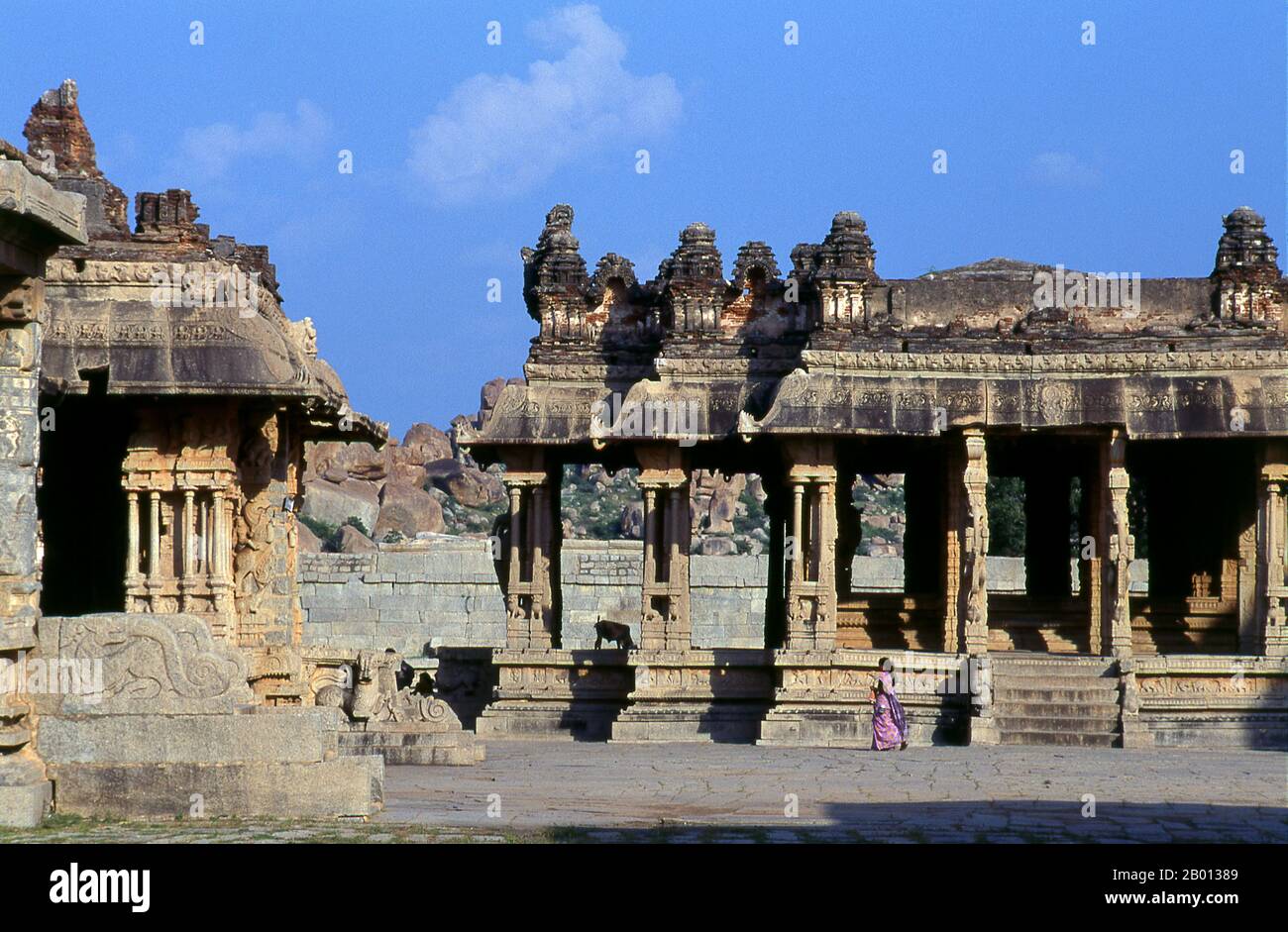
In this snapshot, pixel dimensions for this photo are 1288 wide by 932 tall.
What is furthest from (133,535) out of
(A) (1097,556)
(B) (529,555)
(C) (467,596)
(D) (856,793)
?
(C) (467,596)

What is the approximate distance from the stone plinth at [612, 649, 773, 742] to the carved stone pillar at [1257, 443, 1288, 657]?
549cm

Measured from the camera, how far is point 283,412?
1858 cm

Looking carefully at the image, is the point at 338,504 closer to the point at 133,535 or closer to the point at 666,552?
the point at 666,552

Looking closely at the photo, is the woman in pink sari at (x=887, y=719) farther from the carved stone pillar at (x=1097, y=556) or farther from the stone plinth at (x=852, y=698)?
the carved stone pillar at (x=1097, y=556)

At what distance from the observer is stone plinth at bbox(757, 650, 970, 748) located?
21.1m

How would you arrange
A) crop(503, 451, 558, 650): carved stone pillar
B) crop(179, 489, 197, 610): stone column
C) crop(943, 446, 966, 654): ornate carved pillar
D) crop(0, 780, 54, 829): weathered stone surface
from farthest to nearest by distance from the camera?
crop(503, 451, 558, 650): carved stone pillar
crop(943, 446, 966, 654): ornate carved pillar
crop(179, 489, 197, 610): stone column
crop(0, 780, 54, 829): weathered stone surface

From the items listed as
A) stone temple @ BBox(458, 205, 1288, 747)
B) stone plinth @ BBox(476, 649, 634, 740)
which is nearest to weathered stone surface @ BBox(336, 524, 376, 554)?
stone temple @ BBox(458, 205, 1288, 747)

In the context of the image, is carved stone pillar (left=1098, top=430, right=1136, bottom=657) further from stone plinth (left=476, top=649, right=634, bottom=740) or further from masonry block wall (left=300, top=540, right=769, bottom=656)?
masonry block wall (left=300, top=540, right=769, bottom=656)

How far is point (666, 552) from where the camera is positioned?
22922 mm

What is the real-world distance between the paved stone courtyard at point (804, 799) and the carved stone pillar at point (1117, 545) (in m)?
1.89

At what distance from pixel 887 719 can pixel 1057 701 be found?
207cm

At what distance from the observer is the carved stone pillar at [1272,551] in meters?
21.8

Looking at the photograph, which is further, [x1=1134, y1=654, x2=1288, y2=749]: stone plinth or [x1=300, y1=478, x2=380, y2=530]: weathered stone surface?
[x1=300, y1=478, x2=380, y2=530]: weathered stone surface
